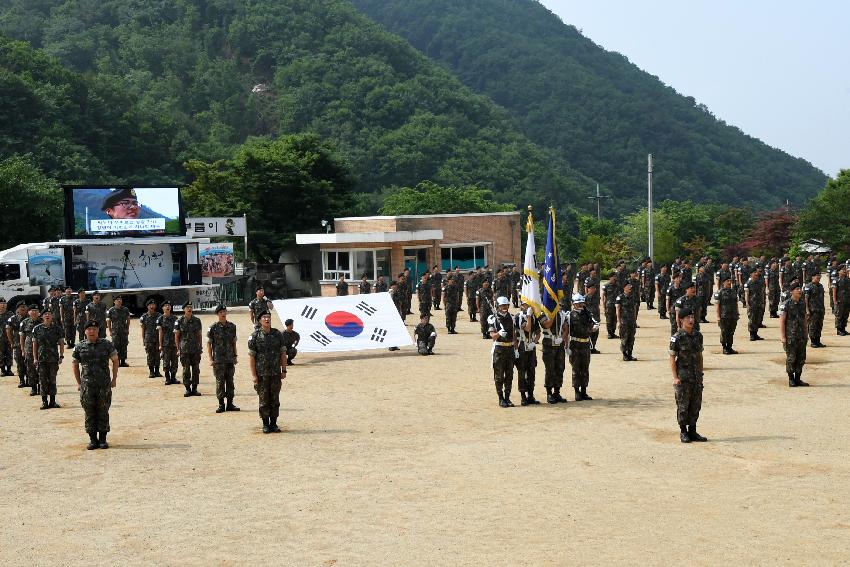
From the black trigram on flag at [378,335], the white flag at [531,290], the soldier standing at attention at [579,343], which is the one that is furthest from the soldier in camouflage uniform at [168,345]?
the soldier standing at attention at [579,343]

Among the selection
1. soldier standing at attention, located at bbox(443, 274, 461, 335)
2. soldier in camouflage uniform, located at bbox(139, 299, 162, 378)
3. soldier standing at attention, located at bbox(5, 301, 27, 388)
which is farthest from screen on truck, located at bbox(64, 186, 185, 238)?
soldier in camouflage uniform, located at bbox(139, 299, 162, 378)

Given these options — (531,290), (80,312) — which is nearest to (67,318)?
(80,312)

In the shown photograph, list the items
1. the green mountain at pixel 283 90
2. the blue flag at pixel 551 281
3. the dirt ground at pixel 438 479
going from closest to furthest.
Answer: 1. the dirt ground at pixel 438 479
2. the blue flag at pixel 551 281
3. the green mountain at pixel 283 90

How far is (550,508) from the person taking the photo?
1124 cm

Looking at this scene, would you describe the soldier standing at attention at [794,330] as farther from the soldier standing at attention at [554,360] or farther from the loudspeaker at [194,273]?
the loudspeaker at [194,273]

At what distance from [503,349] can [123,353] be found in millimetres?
11644

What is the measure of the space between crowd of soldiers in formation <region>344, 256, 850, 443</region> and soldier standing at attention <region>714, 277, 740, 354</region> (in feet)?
0.07

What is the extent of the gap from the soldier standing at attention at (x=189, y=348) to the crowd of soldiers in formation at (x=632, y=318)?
5628 mm

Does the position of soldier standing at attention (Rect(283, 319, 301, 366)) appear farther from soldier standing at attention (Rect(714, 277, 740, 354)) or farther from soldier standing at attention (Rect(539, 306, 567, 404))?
soldier standing at attention (Rect(714, 277, 740, 354))

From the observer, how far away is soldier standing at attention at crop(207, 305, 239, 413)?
717 inches

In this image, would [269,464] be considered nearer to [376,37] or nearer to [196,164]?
[196,164]

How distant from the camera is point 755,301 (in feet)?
87.3

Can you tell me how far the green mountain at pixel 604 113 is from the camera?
139750 mm

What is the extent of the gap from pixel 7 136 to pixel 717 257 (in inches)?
1932
